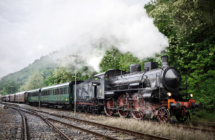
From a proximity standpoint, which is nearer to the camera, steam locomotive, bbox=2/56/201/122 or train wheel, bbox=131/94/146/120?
steam locomotive, bbox=2/56/201/122

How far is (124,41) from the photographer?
49.6 ft

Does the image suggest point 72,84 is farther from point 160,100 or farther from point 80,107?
point 160,100

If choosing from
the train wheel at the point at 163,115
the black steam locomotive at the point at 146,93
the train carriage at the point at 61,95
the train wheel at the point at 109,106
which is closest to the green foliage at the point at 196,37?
the black steam locomotive at the point at 146,93

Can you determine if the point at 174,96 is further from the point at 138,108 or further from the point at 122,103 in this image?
the point at 122,103

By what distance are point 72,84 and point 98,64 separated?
16.0 ft

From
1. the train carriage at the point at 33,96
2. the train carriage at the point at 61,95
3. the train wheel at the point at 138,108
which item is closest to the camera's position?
the train wheel at the point at 138,108

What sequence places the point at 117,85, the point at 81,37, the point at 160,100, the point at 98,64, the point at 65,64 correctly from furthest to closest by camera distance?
1. the point at 65,64
2. the point at 81,37
3. the point at 98,64
4. the point at 117,85
5. the point at 160,100

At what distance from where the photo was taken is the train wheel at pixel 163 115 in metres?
8.54

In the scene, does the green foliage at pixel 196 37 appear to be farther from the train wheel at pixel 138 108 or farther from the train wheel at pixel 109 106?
the train wheel at pixel 109 106

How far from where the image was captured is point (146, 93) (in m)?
9.17

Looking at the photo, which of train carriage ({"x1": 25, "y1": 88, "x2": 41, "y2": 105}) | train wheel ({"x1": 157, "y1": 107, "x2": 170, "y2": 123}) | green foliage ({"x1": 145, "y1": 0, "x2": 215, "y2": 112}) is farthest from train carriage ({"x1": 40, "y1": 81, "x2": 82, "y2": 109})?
train wheel ({"x1": 157, "y1": 107, "x2": 170, "y2": 123})

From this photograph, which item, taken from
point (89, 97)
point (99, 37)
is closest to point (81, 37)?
point (99, 37)

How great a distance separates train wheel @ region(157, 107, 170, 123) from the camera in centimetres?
854

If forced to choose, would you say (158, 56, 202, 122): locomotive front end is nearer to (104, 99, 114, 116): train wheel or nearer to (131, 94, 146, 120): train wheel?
(131, 94, 146, 120): train wheel
